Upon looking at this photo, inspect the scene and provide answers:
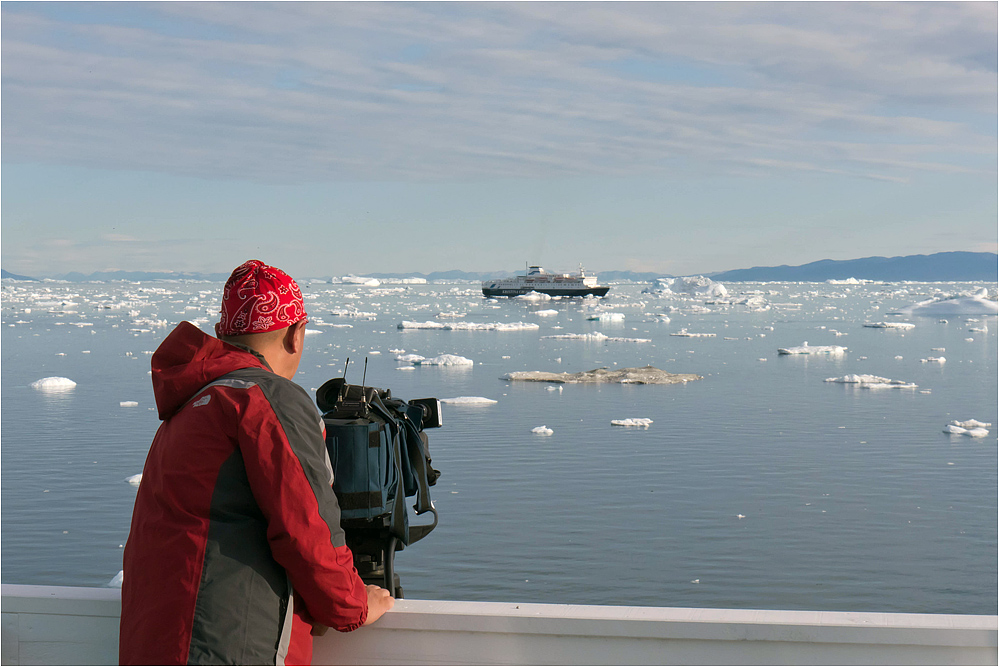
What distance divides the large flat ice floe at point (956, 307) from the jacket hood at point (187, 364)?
152 feet

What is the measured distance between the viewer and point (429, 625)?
1.58 meters

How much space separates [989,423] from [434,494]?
30.4ft

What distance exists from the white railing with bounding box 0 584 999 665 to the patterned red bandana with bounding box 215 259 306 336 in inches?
22.0

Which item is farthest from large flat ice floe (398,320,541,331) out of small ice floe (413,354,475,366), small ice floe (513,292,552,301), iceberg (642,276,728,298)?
iceberg (642,276,728,298)

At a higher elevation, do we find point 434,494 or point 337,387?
point 337,387

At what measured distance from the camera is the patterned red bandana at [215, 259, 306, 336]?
1.41m

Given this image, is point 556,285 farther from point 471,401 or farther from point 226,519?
point 226,519

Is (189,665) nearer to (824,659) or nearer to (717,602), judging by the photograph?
(824,659)

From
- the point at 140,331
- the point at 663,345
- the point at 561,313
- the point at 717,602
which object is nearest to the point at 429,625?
the point at 717,602

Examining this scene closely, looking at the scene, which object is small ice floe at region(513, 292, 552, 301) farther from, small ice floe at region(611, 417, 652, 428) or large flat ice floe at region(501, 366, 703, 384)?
small ice floe at region(611, 417, 652, 428)

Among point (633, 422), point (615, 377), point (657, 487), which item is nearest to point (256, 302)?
point (657, 487)

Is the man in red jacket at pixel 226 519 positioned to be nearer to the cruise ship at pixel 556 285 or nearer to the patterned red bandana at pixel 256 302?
the patterned red bandana at pixel 256 302

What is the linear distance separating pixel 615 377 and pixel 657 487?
881 centimetres

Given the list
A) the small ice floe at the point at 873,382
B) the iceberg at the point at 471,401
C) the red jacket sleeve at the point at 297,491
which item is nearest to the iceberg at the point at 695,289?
the small ice floe at the point at 873,382
